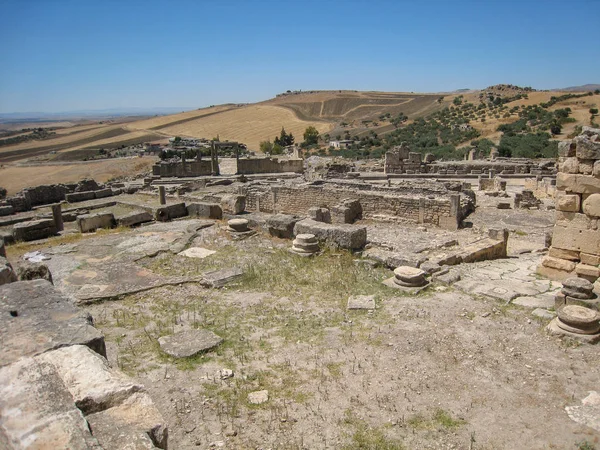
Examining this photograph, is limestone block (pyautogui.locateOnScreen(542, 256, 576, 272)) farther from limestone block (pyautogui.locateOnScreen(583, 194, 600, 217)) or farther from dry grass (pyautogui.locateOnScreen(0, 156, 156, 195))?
dry grass (pyautogui.locateOnScreen(0, 156, 156, 195))

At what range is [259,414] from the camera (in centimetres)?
425

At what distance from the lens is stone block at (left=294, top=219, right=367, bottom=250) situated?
9773 millimetres

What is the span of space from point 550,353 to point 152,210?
1313 centimetres

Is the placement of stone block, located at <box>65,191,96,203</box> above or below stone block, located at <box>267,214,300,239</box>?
below

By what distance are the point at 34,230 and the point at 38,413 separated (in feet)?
40.9

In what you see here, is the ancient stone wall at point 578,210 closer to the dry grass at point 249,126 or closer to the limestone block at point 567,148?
the limestone block at point 567,148

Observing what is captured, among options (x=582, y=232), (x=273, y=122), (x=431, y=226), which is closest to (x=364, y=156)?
(x=431, y=226)

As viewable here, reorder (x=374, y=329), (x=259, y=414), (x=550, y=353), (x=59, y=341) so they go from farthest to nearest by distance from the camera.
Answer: (x=374, y=329) < (x=550, y=353) < (x=259, y=414) < (x=59, y=341)

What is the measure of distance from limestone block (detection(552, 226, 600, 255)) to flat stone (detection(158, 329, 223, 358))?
21.1 ft

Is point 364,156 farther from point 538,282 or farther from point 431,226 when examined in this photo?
point 538,282

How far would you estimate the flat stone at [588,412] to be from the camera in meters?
4.03

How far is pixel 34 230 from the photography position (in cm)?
1330

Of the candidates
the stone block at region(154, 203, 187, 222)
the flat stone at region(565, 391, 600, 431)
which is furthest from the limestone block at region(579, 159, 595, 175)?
the stone block at region(154, 203, 187, 222)

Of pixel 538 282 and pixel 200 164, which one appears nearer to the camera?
pixel 538 282
